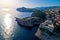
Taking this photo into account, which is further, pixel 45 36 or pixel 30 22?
pixel 30 22

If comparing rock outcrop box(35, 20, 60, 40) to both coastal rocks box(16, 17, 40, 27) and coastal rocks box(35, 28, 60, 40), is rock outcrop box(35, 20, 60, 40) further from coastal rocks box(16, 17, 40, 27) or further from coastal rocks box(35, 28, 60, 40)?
coastal rocks box(16, 17, 40, 27)

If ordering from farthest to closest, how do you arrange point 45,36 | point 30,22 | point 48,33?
1. point 30,22
2. point 45,36
3. point 48,33

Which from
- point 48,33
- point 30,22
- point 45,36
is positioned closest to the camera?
point 48,33

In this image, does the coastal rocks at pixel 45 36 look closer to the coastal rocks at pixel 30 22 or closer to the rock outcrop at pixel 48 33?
the rock outcrop at pixel 48 33

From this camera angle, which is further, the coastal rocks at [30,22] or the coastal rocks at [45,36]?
the coastal rocks at [30,22]

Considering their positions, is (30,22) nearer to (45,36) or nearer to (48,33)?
(45,36)

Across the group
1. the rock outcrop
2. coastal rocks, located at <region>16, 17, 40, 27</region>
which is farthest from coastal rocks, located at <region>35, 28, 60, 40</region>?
coastal rocks, located at <region>16, 17, 40, 27</region>

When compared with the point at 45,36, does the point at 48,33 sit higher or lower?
higher

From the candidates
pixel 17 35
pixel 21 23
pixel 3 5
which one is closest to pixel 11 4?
pixel 3 5

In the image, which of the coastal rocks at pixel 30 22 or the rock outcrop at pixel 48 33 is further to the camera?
the coastal rocks at pixel 30 22

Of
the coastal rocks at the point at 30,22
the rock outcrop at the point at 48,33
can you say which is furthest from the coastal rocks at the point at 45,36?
→ the coastal rocks at the point at 30,22

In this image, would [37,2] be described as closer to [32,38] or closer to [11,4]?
[11,4]

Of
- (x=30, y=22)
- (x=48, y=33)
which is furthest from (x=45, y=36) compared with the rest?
(x=30, y=22)
